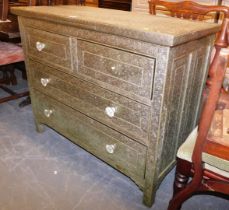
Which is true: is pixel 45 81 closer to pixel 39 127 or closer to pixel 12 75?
pixel 39 127

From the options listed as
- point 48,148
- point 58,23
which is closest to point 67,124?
point 48,148

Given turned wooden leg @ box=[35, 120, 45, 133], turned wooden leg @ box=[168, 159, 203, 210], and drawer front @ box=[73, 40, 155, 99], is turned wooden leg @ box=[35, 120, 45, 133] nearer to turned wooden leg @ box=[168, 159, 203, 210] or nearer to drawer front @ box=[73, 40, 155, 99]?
drawer front @ box=[73, 40, 155, 99]

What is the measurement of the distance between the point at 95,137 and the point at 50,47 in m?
0.65

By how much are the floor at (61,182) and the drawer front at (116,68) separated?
2.40 feet

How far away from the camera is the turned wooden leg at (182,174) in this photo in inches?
44.9

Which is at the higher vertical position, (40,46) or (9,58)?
(40,46)

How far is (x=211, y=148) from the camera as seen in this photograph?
95cm

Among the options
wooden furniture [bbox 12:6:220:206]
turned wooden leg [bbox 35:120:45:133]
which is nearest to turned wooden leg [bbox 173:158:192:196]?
wooden furniture [bbox 12:6:220:206]

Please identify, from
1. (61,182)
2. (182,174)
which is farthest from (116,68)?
(61,182)

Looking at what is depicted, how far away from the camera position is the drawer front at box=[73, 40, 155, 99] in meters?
1.09

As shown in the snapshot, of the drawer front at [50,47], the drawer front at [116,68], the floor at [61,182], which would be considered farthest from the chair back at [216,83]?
the drawer front at [50,47]

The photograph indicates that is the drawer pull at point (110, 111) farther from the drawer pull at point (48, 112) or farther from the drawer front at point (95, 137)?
the drawer pull at point (48, 112)

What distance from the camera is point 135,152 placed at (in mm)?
1329

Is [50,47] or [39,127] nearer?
[50,47]
